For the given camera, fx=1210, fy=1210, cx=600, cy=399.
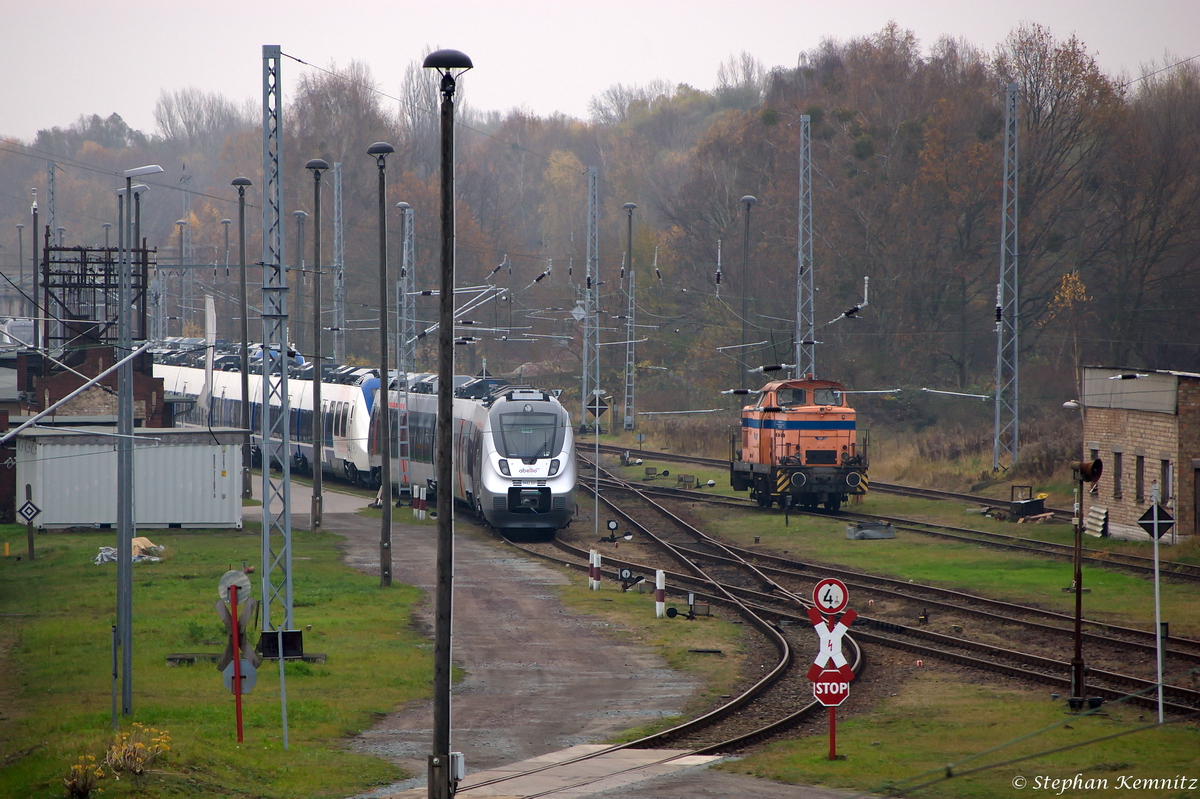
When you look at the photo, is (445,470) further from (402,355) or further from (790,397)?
(790,397)

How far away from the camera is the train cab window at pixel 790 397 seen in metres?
36.1

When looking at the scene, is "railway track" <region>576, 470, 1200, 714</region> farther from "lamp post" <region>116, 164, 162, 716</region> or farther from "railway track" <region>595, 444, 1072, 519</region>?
"railway track" <region>595, 444, 1072, 519</region>

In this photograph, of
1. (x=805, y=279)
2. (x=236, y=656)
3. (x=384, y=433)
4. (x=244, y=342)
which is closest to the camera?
(x=236, y=656)

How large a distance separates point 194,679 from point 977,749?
11.0 metres

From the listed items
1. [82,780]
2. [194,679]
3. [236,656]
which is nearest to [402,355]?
[194,679]

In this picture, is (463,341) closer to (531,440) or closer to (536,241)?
(531,440)

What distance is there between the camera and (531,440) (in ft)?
101

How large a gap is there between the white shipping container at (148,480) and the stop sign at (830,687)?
23.5 meters

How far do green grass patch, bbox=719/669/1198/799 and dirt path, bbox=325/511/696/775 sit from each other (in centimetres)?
258

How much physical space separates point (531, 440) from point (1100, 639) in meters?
15.3

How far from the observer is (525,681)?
58.7ft

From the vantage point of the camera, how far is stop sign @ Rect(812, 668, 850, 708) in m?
14.0

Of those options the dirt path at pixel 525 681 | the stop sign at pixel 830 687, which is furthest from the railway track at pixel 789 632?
the stop sign at pixel 830 687

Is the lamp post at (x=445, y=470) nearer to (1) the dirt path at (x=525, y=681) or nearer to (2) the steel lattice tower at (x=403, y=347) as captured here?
(1) the dirt path at (x=525, y=681)
